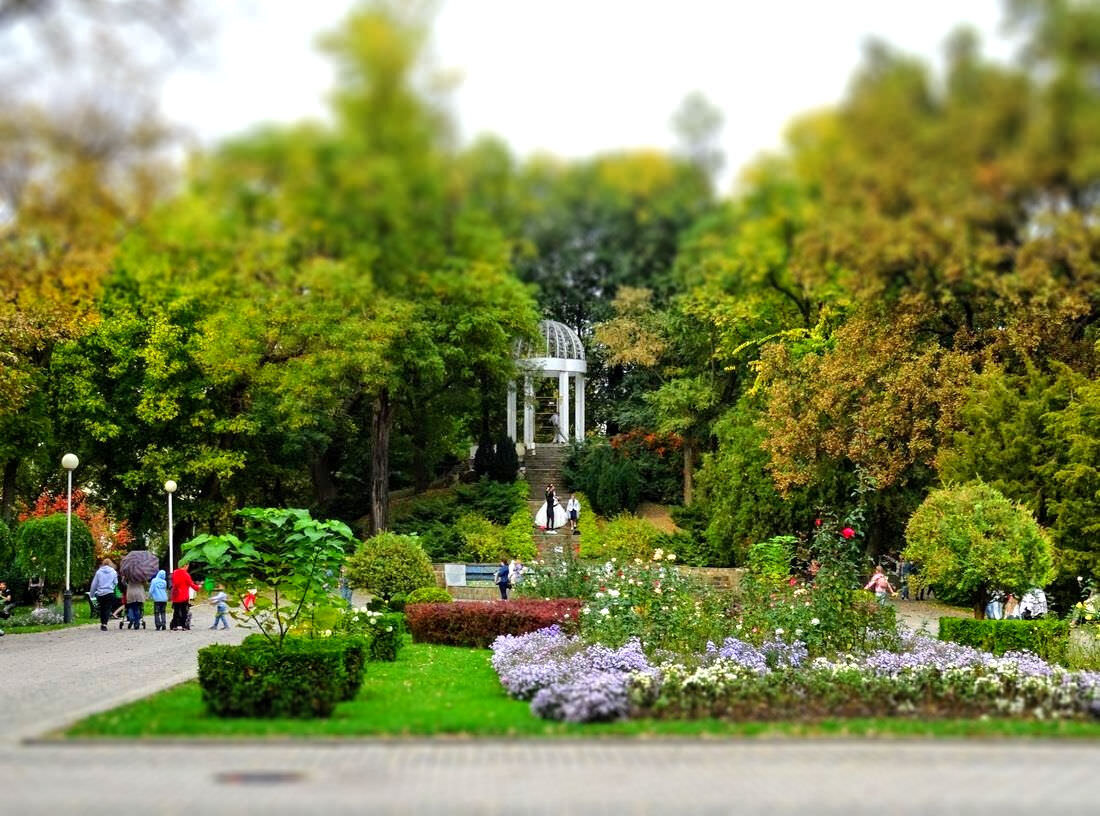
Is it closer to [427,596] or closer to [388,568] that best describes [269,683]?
[427,596]

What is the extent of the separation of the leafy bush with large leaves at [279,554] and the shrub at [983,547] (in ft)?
36.7

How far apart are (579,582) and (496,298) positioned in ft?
38.3

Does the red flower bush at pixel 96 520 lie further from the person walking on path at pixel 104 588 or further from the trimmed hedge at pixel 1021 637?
the trimmed hedge at pixel 1021 637

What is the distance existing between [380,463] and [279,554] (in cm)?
3082

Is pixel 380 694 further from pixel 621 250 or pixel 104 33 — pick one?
pixel 104 33

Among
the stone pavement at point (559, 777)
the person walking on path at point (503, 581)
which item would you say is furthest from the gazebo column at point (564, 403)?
the stone pavement at point (559, 777)

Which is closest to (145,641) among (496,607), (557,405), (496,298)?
(496,607)

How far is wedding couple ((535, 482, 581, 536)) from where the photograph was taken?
4725cm

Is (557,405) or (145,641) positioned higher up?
(557,405)

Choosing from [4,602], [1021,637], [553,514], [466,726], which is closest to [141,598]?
[4,602]

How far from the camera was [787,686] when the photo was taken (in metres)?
13.3

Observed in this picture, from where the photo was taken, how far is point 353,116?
452 inches

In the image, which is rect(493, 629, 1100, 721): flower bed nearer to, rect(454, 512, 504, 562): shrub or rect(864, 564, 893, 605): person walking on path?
rect(864, 564, 893, 605): person walking on path

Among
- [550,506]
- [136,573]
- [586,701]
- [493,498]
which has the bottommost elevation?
[586,701]
